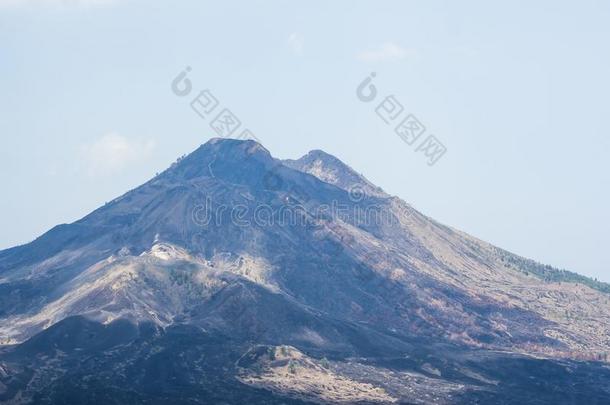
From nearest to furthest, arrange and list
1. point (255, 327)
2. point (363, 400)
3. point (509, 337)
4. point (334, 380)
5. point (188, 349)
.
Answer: point (363, 400), point (334, 380), point (188, 349), point (255, 327), point (509, 337)

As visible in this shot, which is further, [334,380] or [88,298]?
[88,298]

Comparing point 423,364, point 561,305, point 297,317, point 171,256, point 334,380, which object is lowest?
point 561,305

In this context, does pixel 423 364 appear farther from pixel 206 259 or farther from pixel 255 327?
pixel 206 259

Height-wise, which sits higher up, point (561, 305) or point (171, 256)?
point (171, 256)

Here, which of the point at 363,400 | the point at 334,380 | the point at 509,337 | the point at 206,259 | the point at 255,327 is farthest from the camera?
the point at 206,259

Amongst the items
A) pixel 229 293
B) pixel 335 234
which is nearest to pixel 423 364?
pixel 229 293

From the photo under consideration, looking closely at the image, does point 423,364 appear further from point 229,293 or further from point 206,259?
point 206,259
